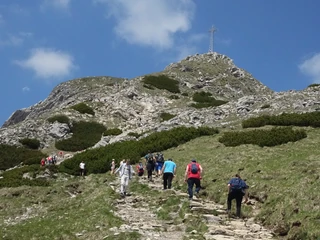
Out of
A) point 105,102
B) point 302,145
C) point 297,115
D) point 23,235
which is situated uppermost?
point 105,102

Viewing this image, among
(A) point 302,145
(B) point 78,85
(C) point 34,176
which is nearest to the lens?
(A) point 302,145

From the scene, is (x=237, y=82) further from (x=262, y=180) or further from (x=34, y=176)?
(x=262, y=180)

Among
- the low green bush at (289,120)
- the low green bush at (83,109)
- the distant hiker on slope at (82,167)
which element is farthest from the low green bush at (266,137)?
the low green bush at (83,109)

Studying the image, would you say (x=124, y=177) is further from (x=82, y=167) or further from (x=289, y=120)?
(x=289, y=120)

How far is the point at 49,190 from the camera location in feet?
94.1

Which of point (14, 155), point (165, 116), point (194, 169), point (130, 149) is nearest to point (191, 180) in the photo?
point (194, 169)

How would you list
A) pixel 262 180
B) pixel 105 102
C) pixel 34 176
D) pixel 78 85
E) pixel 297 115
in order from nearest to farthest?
pixel 262 180, pixel 34 176, pixel 297 115, pixel 105 102, pixel 78 85

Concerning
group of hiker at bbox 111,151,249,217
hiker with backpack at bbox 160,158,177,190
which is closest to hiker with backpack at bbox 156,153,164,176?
group of hiker at bbox 111,151,249,217

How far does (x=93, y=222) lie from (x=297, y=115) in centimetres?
3427

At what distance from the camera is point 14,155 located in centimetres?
6044

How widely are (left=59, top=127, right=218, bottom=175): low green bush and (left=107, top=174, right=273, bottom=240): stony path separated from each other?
19868mm

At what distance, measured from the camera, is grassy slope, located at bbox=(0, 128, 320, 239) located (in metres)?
16.6

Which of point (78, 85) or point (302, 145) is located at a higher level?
point (78, 85)

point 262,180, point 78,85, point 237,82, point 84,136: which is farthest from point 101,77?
point 262,180
